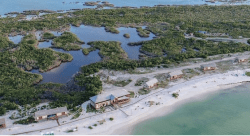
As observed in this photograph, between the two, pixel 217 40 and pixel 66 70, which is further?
pixel 217 40

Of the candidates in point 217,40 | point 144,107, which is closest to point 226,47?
point 217,40

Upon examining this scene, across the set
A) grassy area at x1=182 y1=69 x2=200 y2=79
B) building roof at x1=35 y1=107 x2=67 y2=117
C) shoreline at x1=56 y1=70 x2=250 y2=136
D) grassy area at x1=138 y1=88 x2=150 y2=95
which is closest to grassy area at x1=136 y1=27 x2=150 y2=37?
grassy area at x1=182 y1=69 x2=200 y2=79

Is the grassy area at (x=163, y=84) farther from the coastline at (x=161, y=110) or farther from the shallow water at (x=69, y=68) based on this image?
the shallow water at (x=69, y=68)

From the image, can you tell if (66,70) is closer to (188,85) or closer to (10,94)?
(10,94)

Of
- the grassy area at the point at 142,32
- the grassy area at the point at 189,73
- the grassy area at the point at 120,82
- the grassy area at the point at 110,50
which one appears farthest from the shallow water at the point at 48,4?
the grassy area at the point at 189,73

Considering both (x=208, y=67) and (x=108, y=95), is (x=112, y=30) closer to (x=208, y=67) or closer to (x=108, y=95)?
(x=208, y=67)

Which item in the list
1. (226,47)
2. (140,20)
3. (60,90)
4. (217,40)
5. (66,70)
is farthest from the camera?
(140,20)

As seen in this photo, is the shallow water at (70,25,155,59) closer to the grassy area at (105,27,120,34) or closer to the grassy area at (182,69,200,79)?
the grassy area at (105,27,120,34)
